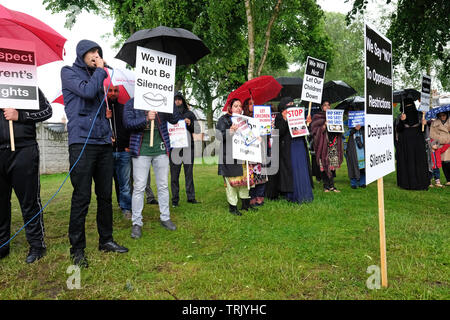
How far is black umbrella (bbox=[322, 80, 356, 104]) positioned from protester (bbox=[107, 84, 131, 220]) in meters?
5.97

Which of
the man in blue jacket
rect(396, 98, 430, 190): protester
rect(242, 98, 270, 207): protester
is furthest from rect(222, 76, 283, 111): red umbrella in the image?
rect(396, 98, 430, 190): protester

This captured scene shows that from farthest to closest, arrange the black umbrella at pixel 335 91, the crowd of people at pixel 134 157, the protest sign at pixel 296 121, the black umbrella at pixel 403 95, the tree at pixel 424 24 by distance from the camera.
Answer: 1. the black umbrella at pixel 335 91
2. the black umbrella at pixel 403 95
3. the tree at pixel 424 24
4. the protest sign at pixel 296 121
5. the crowd of people at pixel 134 157

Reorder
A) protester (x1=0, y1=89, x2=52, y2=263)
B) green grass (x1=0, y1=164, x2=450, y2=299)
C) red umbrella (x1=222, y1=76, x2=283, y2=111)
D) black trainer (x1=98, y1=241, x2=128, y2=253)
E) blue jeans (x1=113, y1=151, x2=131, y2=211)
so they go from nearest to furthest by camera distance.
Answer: green grass (x1=0, y1=164, x2=450, y2=299) < protester (x1=0, y1=89, x2=52, y2=263) < black trainer (x1=98, y1=241, x2=128, y2=253) < blue jeans (x1=113, y1=151, x2=131, y2=211) < red umbrella (x1=222, y1=76, x2=283, y2=111)

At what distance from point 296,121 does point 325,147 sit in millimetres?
1830

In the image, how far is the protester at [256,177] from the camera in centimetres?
648

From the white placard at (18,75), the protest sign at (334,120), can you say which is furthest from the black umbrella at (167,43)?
the protest sign at (334,120)

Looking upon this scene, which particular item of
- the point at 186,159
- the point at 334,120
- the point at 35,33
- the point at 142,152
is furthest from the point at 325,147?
the point at 35,33

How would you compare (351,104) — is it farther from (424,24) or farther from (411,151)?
(424,24)

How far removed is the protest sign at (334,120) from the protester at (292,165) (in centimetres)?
161

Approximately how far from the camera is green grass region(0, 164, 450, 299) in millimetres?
3131

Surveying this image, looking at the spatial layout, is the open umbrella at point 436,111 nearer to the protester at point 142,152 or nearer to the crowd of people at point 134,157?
the crowd of people at point 134,157

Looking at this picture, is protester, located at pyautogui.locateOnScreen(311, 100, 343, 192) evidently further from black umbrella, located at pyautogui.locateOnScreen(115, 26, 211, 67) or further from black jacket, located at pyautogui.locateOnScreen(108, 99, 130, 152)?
Answer: black jacket, located at pyautogui.locateOnScreen(108, 99, 130, 152)

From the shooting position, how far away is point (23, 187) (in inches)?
156

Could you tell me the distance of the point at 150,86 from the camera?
4648mm
